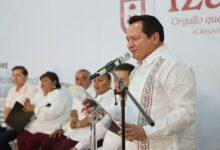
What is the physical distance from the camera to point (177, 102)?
256 centimetres

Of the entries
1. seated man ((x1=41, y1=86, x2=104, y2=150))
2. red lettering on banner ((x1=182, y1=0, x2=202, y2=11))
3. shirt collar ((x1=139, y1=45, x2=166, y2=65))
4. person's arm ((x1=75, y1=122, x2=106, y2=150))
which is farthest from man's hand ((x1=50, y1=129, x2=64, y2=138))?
shirt collar ((x1=139, y1=45, x2=166, y2=65))

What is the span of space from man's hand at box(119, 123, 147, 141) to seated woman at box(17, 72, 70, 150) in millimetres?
2798

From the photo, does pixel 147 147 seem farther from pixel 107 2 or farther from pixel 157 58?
pixel 107 2

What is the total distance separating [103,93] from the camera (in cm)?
434

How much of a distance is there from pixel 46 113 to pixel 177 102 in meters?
2.88

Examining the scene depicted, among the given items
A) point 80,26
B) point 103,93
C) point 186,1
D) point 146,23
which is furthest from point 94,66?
point 146,23

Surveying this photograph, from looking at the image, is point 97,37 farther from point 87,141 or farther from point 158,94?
point 158,94

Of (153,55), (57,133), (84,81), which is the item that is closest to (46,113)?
(57,133)

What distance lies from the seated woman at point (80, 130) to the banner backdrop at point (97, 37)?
75 centimetres

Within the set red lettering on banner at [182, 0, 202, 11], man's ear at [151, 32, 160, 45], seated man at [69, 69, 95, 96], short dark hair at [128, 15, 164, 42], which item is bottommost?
seated man at [69, 69, 95, 96]

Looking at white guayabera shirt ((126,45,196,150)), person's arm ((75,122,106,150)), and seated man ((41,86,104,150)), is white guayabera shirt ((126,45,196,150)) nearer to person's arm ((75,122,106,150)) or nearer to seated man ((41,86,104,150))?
person's arm ((75,122,106,150))

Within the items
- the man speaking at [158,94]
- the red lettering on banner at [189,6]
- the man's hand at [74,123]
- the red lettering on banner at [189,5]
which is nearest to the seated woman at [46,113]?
the man's hand at [74,123]

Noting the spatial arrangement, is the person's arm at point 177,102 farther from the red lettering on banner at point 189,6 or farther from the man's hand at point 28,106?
the man's hand at point 28,106

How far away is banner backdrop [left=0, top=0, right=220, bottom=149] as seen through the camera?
170 inches
